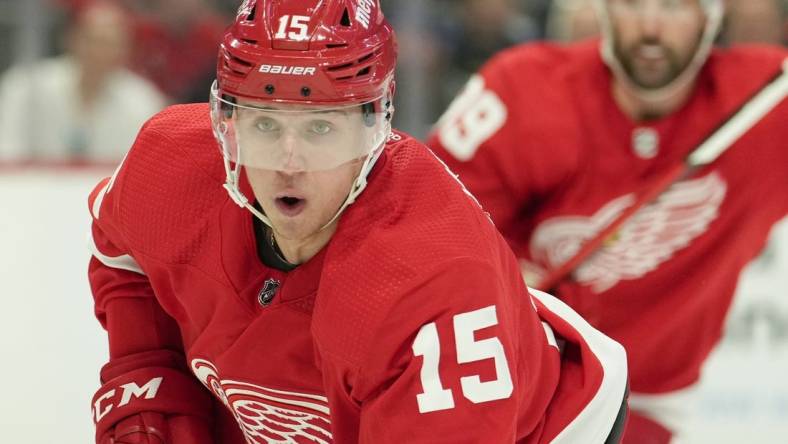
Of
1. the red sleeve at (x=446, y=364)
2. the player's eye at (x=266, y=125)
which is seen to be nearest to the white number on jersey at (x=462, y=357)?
the red sleeve at (x=446, y=364)

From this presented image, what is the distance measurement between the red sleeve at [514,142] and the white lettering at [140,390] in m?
0.93

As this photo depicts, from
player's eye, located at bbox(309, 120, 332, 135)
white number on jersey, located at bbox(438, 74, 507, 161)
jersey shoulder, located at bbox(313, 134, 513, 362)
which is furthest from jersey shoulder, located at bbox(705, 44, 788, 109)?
player's eye, located at bbox(309, 120, 332, 135)

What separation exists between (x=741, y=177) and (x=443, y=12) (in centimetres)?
234

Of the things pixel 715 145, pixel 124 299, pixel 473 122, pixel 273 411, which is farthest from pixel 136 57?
pixel 273 411

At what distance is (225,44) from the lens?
1916 mm

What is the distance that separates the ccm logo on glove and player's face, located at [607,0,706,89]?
124 cm

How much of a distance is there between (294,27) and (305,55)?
46 mm

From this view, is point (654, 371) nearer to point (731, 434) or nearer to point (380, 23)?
point (731, 434)

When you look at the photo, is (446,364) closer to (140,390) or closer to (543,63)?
(140,390)

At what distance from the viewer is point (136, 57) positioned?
201 inches

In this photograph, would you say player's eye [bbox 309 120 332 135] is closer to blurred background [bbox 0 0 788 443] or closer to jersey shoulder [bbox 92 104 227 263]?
jersey shoulder [bbox 92 104 227 263]

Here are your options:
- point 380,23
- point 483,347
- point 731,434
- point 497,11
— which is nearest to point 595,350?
point 483,347

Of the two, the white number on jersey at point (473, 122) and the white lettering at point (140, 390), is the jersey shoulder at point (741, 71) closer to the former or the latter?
the white number on jersey at point (473, 122)

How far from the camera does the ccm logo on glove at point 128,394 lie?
7.23 ft
